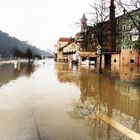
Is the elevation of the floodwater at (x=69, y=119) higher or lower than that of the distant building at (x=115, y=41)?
lower

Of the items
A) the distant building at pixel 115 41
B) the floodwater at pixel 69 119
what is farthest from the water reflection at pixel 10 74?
the floodwater at pixel 69 119

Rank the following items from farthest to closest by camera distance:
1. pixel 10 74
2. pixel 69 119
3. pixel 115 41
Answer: pixel 115 41 → pixel 10 74 → pixel 69 119

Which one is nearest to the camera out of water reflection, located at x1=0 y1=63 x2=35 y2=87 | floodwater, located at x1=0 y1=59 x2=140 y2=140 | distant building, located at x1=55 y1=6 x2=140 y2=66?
floodwater, located at x1=0 y1=59 x2=140 y2=140

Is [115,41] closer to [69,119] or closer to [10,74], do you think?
[10,74]

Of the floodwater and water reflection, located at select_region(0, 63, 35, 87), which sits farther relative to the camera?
water reflection, located at select_region(0, 63, 35, 87)

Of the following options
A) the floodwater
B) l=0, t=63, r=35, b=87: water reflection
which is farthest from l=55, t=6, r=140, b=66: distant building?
the floodwater

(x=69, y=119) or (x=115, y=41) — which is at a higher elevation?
(x=115, y=41)

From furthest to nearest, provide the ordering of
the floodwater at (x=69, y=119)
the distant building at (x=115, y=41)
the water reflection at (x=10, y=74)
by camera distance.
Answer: the distant building at (x=115, y=41), the water reflection at (x=10, y=74), the floodwater at (x=69, y=119)

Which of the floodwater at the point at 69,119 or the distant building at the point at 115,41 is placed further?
the distant building at the point at 115,41

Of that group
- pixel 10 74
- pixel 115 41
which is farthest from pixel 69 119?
pixel 115 41

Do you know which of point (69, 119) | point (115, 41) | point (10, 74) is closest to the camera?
point (69, 119)

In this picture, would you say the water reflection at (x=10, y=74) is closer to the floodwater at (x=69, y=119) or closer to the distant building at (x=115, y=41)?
the distant building at (x=115, y=41)

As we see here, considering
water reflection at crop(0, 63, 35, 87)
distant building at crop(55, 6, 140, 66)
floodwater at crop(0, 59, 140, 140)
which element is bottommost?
floodwater at crop(0, 59, 140, 140)

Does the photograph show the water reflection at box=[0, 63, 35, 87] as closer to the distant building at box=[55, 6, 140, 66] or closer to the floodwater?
the distant building at box=[55, 6, 140, 66]
